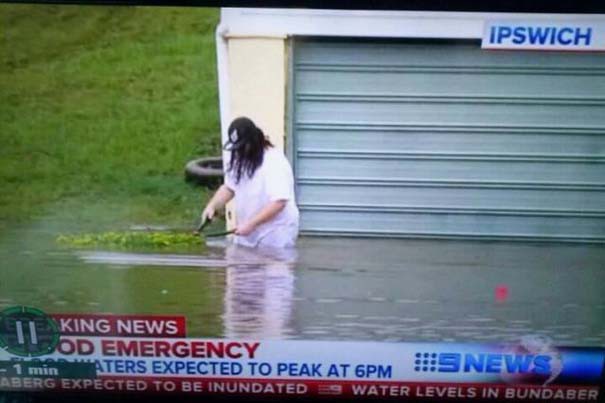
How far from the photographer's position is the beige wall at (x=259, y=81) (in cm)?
162

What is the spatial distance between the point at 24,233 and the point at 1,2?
467 mm

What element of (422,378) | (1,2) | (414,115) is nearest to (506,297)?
(422,378)

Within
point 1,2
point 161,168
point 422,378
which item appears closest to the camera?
point 1,2

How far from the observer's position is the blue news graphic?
5.16ft

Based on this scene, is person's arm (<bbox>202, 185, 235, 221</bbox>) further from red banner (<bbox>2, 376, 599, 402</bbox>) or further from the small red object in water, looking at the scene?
the small red object in water

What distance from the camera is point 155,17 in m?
1.57

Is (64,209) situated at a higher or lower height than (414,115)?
lower

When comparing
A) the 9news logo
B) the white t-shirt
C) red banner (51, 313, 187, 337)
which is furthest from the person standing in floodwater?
the 9news logo

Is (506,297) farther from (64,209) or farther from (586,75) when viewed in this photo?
(64,209)

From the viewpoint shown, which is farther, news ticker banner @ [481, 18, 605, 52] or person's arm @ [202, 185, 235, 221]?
person's arm @ [202, 185, 235, 221]

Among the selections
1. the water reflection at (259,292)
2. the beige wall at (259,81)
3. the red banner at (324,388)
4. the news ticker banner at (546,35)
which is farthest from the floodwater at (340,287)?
the news ticker banner at (546,35)

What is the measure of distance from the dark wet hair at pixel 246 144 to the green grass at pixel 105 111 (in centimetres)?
4

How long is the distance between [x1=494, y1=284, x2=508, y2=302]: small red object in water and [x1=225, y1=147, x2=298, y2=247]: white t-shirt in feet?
1.46

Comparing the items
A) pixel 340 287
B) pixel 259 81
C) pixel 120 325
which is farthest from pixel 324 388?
pixel 259 81
